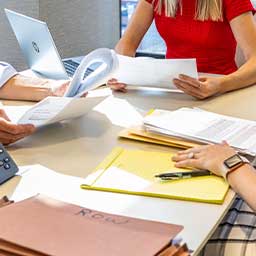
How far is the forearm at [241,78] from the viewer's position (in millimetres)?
1743

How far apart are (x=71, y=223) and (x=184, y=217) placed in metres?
0.22

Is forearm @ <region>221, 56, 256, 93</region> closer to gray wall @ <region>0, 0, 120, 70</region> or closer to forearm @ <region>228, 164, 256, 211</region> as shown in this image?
forearm @ <region>228, 164, 256, 211</region>

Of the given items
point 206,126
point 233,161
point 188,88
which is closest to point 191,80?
point 188,88

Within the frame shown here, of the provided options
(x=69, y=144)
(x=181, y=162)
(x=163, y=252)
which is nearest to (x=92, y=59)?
(x=69, y=144)

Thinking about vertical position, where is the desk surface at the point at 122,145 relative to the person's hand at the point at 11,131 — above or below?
below

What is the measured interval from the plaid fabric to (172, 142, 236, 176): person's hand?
0.31ft

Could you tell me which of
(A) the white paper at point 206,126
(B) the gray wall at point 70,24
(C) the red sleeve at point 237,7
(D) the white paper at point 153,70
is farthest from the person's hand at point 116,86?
(B) the gray wall at point 70,24

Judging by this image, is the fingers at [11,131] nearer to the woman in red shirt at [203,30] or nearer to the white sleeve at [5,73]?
the white sleeve at [5,73]

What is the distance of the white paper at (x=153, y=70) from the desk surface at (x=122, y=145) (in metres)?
0.04

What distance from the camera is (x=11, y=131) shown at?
1.26m

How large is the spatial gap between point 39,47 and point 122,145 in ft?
1.99

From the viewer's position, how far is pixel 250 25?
6.43ft

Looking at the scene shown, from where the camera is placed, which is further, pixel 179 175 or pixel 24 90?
pixel 24 90

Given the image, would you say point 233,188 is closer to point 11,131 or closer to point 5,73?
point 11,131
